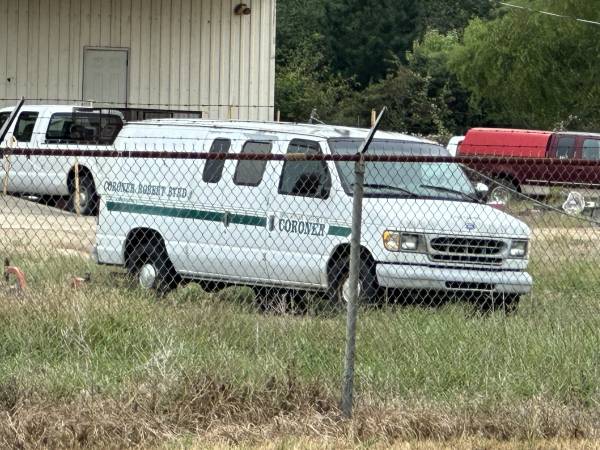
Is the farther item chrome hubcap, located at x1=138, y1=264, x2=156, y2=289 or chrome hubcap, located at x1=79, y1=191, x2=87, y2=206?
chrome hubcap, located at x1=79, y1=191, x2=87, y2=206

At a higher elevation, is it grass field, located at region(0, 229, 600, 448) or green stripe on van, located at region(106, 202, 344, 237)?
green stripe on van, located at region(106, 202, 344, 237)

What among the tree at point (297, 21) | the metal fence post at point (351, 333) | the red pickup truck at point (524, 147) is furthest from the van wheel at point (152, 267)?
the tree at point (297, 21)

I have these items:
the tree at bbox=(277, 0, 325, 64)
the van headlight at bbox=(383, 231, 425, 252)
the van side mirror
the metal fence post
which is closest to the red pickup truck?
the van side mirror

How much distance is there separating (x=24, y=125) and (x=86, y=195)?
7.87ft

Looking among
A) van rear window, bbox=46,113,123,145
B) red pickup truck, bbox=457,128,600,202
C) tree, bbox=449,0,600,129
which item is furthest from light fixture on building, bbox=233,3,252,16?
tree, bbox=449,0,600,129

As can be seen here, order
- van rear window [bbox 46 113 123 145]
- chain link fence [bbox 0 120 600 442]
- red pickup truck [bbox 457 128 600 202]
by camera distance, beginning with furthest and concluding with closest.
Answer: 1. red pickup truck [bbox 457 128 600 202]
2. van rear window [bbox 46 113 123 145]
3. chain link fence [bbox 0 120 600 442]

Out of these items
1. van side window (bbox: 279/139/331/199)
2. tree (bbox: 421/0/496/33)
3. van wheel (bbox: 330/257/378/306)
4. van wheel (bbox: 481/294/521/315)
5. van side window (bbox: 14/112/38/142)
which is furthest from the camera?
tree (bbox: 421/0/496/33)

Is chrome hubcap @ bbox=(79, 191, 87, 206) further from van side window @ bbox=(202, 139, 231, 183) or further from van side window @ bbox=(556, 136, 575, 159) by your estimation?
van side window @ bbox=(556, 136, 575, 159)

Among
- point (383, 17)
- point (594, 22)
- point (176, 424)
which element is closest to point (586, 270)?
point (176, 424)

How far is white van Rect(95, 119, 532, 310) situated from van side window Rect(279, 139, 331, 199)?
12 millimetres

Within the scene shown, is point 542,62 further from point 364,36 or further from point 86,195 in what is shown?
point 364,36

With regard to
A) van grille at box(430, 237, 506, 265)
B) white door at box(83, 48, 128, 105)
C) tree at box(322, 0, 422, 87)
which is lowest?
van grille at box(430, 237, 506, 265)

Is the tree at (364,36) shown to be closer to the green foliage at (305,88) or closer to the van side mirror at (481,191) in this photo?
the green foliage at (305,88)

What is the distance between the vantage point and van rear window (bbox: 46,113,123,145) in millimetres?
23703
